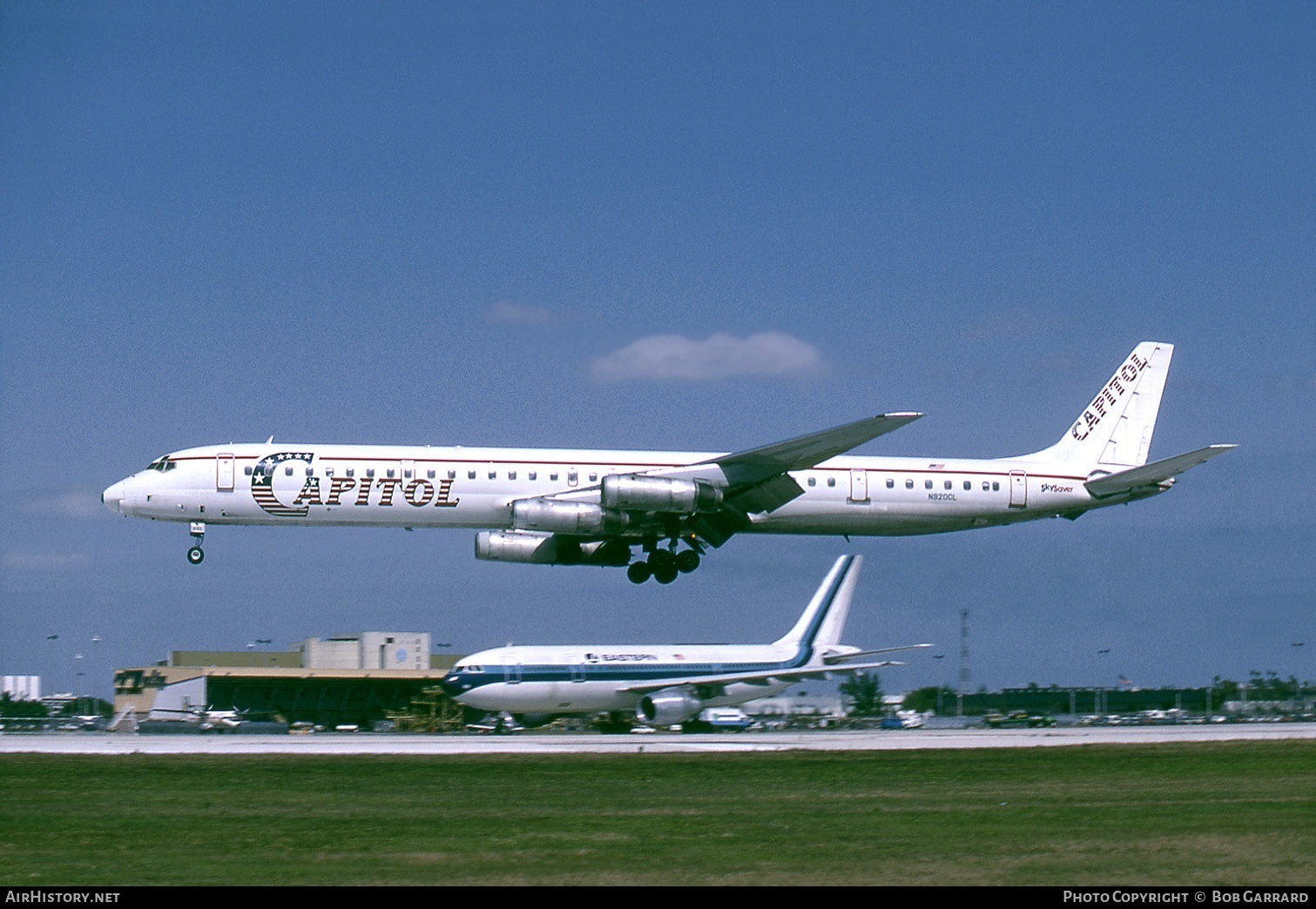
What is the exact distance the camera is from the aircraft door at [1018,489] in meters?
47.3

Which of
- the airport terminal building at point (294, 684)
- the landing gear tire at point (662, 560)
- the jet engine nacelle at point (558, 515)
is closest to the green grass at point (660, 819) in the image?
the jet engine nacelle at point (558, 515)

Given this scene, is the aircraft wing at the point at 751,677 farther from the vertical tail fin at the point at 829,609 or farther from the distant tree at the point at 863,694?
the distant tree at the point at 863,694

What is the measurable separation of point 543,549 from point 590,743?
18.8 feet

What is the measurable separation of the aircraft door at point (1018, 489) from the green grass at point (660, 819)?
31.6 ft

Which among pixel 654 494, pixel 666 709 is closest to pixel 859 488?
pixel 654 494

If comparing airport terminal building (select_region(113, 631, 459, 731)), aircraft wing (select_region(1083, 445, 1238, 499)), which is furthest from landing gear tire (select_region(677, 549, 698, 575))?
airport terminal building (select_region(113, 631, 459, 731))

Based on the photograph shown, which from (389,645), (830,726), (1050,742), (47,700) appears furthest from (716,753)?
(47,700)

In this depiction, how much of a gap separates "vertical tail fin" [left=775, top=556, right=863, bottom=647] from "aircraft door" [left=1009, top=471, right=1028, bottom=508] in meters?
19.8

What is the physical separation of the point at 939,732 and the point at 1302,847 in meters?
30.7

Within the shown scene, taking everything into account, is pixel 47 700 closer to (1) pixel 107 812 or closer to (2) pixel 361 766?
(2) pixel 361 766

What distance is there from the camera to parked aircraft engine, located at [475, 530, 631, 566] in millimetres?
43344

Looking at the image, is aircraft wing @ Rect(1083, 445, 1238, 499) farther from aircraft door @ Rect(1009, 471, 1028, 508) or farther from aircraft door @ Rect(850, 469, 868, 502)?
aircraft door @ Rect(850, 469, 868, 502)
